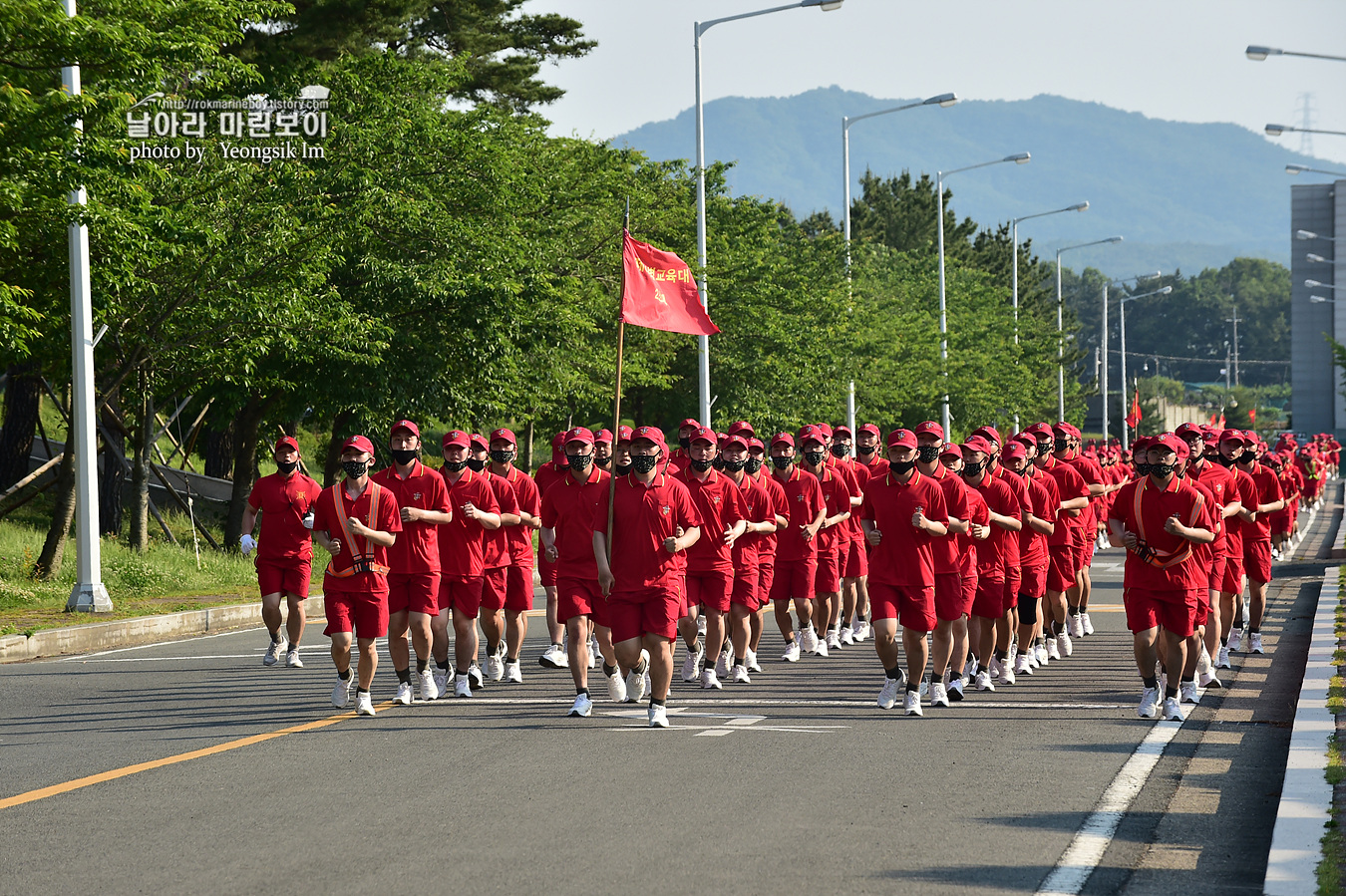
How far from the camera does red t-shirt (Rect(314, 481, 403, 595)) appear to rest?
11.1 m

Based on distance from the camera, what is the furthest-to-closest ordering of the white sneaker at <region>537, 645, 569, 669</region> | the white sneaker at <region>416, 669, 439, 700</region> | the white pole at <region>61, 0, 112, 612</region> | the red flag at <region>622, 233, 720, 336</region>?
the white pole at <region>61, 0, 112, 612</region> → the white sneaker at <region>537, 645, 569, 669</region> → the red flag at <region>622, 233, 720, 336</region> → the white sneaker at <region>416, 669, 439, 700</region>

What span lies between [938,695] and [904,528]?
1319 mm

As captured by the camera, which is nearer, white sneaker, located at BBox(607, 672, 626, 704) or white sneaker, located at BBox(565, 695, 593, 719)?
white sneaker, located at BBox(565, 695, 593, 719)

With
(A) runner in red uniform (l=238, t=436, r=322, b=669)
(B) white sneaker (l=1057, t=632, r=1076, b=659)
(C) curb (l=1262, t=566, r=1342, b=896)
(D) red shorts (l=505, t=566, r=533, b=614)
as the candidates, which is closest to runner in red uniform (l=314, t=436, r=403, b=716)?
(D) red shorts (l=505, t=566, r=533, b=614)

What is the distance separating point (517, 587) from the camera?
13.1m

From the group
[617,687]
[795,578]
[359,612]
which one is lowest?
[617,687]

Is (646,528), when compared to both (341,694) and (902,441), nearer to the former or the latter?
(902,441)

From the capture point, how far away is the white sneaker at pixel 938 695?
11484mm

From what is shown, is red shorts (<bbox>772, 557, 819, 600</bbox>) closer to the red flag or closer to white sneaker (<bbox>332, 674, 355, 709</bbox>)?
the red flag

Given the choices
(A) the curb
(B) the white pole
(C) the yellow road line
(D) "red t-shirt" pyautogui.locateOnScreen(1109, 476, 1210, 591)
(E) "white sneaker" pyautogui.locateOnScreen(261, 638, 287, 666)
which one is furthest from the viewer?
(B) the white pole

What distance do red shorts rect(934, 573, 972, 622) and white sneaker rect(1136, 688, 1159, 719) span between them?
1.34m

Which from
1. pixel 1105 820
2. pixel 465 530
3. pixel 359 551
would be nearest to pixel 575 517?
pixel 465 530

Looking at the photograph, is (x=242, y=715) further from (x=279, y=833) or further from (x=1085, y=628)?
(x=1085, y=628)

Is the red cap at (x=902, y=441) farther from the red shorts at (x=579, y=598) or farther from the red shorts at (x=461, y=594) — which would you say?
the red shorts at (x=461, y=594)
